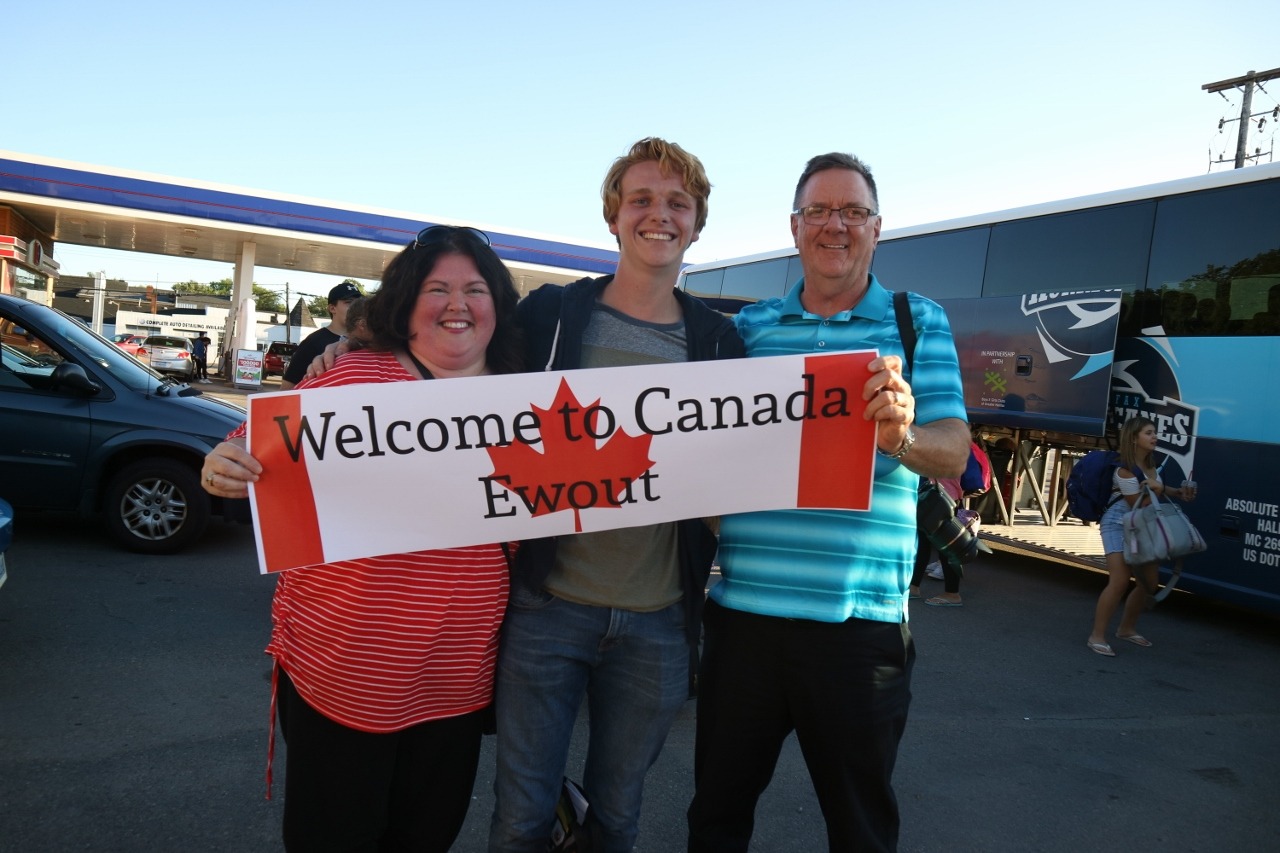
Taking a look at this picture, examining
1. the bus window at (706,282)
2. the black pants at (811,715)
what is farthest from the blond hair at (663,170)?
the bus window at (706,282)

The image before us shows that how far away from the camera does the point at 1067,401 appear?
8.42 metres

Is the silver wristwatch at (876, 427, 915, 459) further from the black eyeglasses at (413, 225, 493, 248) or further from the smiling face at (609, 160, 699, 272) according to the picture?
the black eyeglasses at (413, 225, 493, 248)

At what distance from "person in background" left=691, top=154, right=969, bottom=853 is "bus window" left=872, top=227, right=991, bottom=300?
7574mm

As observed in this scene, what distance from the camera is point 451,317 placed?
6.72 ft

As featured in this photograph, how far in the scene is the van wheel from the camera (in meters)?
6.41

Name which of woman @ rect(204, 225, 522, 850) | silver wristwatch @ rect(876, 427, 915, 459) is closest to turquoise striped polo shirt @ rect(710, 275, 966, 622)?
silver wristwatch @ rect(876, 427, 915, 459)

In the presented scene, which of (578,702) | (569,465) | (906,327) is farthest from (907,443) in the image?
(578,702)

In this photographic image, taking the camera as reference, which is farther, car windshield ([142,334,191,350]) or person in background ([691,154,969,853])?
car windshield ([142,334,191,350])

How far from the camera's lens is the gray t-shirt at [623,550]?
2.04 m

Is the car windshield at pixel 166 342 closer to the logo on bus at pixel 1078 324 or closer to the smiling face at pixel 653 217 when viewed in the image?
the logo on bus at pixel 1078 324

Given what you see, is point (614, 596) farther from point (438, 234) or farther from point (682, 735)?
point (682, 735)

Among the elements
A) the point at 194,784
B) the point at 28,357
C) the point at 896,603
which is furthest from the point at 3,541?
the point at 896,603

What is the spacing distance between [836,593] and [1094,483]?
5411mm

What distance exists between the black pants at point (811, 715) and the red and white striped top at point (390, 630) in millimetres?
610
